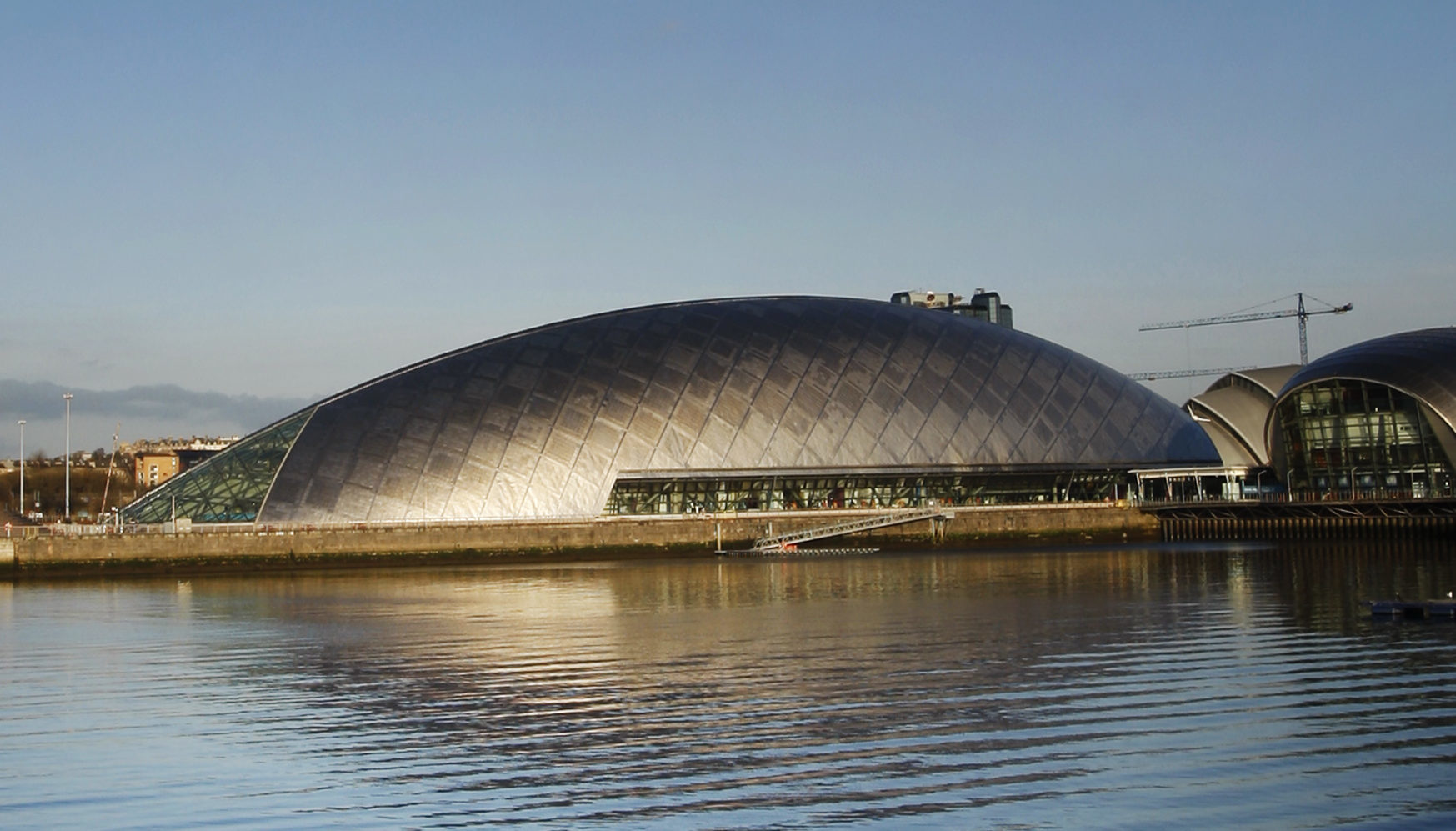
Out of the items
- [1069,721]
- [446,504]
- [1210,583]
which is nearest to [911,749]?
[1069,721]

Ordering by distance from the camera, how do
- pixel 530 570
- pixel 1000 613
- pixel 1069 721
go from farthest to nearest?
pixel 530 570, pixel 1000 613, pixel 1069 721

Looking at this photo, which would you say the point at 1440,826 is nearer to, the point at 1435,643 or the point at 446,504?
the point at 1435,643

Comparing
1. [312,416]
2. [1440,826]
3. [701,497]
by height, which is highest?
[312,416]

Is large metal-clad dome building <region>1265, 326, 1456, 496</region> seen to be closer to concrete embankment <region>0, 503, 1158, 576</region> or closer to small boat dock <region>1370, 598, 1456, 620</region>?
concrete embankment <region>0, 503, 1158, 576</region>

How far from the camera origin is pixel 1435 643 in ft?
88.7

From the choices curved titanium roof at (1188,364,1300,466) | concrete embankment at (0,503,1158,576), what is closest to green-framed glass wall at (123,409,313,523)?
concrete embankment at (0,503,1158,576)

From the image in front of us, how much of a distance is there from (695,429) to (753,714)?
173ft

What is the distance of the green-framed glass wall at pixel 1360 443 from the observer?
76.7 metres

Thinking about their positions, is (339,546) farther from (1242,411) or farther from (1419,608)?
(1242,411)

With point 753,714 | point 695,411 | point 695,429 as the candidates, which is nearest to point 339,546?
point 695,429

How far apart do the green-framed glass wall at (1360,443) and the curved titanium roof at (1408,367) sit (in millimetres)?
603

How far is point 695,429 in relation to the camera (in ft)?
240

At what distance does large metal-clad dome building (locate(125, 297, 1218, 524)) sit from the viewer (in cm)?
7012

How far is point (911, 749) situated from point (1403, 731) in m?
5.79
